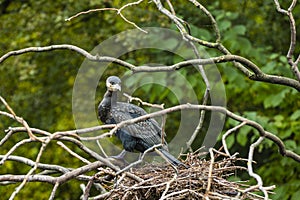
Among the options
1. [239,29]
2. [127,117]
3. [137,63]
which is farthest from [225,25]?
[127,117]

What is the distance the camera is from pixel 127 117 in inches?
119

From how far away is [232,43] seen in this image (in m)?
5.33

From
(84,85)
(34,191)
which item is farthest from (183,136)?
(34,191)

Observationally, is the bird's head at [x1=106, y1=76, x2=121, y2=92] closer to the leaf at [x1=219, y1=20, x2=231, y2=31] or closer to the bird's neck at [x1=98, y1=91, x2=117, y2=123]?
the bird's neck at [x1=98, y1=91, x2=117, y2=123]

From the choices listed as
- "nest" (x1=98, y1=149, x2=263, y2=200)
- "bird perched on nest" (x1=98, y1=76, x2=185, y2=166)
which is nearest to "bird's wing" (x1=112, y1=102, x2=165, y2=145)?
"bird perched on nest" (x1=98, y1=76, x2=185, y2=166)

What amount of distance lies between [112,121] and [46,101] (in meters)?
3.78

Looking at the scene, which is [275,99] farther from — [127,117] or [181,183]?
[181,183]

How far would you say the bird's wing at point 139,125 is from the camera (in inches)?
120

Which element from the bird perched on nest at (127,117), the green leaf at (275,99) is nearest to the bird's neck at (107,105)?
the bird perched on nest at (127,117)

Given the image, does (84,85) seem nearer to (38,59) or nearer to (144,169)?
(38,59)

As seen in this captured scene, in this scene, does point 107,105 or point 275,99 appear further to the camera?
point 275,99

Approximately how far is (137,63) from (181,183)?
3.88 meters

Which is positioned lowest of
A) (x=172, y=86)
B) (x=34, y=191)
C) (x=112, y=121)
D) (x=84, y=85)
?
(x=34, y=191)

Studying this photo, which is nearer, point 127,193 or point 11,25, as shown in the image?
point 127,193
